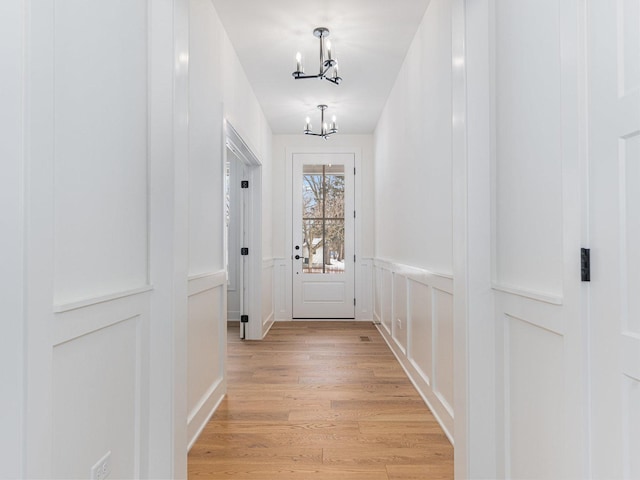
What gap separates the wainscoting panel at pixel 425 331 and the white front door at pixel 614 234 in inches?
45.9

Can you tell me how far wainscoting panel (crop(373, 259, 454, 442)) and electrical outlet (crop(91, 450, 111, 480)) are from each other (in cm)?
161

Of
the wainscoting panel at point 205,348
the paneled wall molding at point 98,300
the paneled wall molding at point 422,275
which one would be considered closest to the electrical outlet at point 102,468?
the paneled wall molding at point 98,300

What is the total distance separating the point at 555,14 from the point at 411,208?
2.09 meters

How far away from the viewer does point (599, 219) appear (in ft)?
3.26

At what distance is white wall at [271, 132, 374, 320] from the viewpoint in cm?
556

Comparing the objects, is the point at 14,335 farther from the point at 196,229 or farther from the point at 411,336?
the point at 411,336

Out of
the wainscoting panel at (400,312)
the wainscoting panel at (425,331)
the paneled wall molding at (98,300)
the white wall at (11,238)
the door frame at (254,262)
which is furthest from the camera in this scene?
the door frame at (254,262)

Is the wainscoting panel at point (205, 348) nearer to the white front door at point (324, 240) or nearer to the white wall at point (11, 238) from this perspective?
the white wall at point (11, 238)

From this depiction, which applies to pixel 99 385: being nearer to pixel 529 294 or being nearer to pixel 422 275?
pixel 529 294

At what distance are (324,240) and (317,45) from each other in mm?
2873

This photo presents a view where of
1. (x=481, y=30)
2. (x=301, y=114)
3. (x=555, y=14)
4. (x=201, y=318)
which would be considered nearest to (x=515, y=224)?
(x=555, y=14)

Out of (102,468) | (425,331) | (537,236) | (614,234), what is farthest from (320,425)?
(614,234)

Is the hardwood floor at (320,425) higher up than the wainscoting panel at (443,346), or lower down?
lower down

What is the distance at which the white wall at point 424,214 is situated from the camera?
2260 mm
